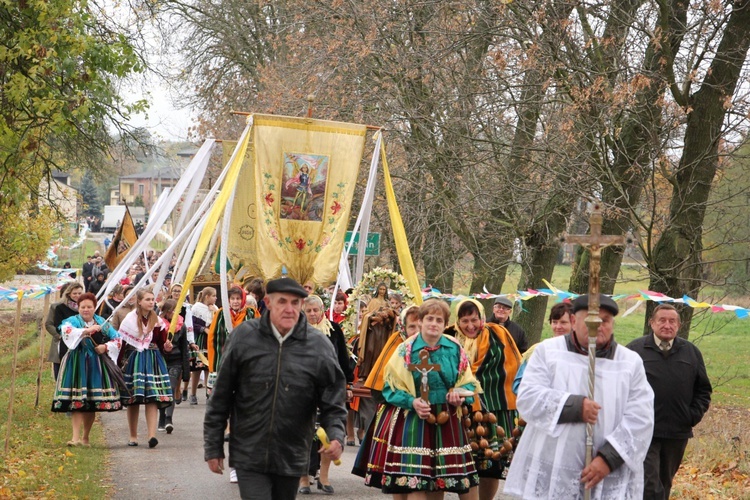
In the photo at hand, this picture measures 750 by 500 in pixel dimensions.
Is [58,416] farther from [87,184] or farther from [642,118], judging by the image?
[87,184]

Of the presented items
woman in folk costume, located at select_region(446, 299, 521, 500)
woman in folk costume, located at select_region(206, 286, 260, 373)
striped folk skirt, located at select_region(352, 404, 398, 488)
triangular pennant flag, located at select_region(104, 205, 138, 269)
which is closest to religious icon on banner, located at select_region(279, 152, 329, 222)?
woman in folk costume, located at select_region(206, 286, 260, 373)

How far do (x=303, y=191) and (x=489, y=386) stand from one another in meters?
5.34

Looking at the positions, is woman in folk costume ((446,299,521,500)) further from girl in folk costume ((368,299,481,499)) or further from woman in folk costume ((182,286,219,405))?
woman in folk costume ((182,286,219,405))

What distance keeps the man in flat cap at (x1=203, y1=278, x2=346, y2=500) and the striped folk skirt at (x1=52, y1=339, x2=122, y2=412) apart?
6686 millimetres

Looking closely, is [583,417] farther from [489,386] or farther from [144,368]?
[144,368]

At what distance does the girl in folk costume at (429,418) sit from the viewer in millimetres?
8180

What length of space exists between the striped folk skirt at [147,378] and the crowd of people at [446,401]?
0.99 ft

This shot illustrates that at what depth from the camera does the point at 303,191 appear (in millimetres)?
14156

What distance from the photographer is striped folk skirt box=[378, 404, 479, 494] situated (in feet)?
26.8

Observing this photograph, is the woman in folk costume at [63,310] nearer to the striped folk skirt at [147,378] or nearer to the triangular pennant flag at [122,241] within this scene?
the striped folk skirt at [147,378]

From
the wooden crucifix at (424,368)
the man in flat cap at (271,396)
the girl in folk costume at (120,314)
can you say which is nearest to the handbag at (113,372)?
the girl in folk costume at (120,314)

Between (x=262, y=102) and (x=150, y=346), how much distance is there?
623 inches

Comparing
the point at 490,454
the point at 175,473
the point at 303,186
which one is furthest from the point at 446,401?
the point at 303,186

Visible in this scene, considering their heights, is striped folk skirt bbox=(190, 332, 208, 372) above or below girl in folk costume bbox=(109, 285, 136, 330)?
below
